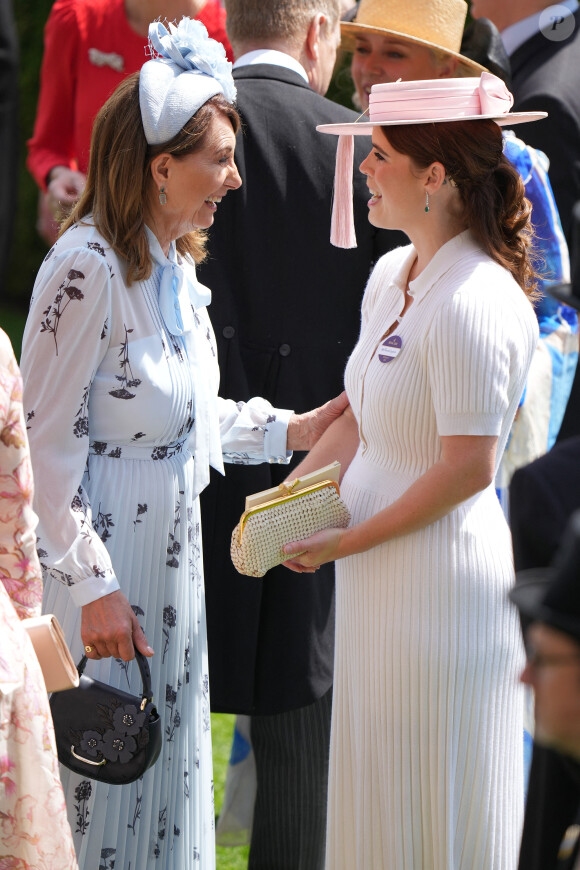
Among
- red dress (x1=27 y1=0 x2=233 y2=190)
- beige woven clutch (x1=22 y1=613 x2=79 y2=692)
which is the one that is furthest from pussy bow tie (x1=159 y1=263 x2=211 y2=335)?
red dress (x1=27 y1=0 x2=233 y2=190)

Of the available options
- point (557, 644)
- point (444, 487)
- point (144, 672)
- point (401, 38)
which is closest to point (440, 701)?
point (444, 487)

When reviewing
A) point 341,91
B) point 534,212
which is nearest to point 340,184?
point 534,212

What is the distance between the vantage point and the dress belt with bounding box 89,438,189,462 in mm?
2646

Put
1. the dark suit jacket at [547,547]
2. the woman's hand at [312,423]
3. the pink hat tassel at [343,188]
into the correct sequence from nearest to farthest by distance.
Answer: the dark suit jacket at [547,547] → the pink hat tassel at [343,188] → the woman's hand at [312,423]

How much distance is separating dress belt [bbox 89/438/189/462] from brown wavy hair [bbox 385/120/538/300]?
860 mm

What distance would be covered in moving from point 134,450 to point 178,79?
33.8 inches

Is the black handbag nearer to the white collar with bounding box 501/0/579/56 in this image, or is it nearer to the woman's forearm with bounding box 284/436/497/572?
the woman's forearm with bounding box 284/436/497/572

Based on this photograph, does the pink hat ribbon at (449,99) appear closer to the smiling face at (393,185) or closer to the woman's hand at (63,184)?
the smiling face at (393,185)

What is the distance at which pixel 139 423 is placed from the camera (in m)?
2.62

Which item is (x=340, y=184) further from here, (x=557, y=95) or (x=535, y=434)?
(x=557, y=95)

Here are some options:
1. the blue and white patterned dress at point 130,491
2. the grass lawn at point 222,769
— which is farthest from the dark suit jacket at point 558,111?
the grass lawn at point 222,769

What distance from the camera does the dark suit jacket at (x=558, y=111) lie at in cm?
434

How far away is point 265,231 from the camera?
11.4ft

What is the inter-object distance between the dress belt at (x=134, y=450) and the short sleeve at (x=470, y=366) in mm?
667
